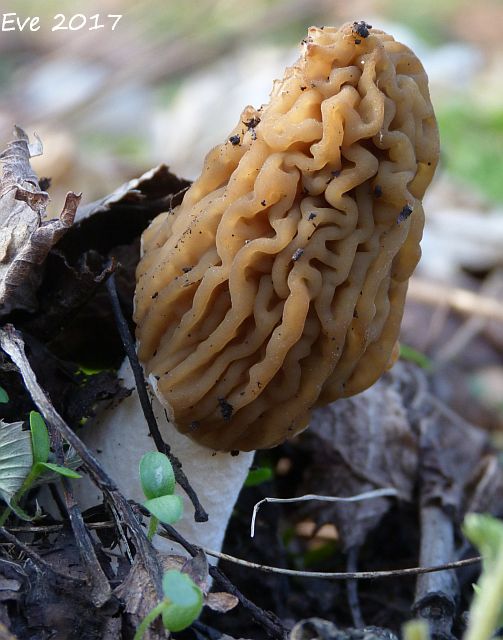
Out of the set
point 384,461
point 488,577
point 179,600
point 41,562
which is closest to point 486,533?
point 488,577

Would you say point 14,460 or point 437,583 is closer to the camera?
point 14,460

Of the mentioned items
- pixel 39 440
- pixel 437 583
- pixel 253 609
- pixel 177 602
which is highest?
pixel 39 440

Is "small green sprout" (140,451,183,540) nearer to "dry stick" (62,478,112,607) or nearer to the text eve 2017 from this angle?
"dry stick" (62,478,112,607)

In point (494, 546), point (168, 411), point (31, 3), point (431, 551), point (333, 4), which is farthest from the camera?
point (333, 4)

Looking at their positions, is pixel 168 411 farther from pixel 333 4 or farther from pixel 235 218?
pixel 333 4

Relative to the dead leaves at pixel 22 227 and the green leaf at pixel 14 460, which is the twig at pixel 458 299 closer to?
the dead leaves at pixel 22 227

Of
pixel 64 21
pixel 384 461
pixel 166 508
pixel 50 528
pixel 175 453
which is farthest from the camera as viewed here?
pixel 64 21

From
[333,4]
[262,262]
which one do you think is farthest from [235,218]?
[333,4]

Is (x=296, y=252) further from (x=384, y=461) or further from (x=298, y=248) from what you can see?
(x=384, y=461)
